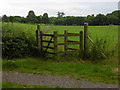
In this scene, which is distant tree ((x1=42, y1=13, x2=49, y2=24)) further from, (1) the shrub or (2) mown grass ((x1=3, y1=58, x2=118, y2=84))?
(2) mown grass ((x1=3, y1=58, x2=118, y2=84))

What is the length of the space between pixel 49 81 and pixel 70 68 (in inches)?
84.8

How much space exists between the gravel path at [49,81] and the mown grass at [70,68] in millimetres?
480

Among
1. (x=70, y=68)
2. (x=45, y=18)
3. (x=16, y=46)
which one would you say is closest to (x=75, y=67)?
(x=70, y=68)

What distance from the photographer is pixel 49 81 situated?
714 cm

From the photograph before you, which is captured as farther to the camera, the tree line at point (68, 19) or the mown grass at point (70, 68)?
the tree line at point (68, 19)

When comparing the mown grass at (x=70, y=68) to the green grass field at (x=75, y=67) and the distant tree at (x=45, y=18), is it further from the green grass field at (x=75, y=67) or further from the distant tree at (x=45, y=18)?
the distant tree at (x=45, y=18)

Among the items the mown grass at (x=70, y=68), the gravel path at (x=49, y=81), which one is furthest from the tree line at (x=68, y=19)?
the gravel path at (x=49, y=81)

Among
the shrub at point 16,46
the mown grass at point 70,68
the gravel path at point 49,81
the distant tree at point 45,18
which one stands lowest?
the gravel path at point 49,81

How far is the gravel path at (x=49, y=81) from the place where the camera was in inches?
265

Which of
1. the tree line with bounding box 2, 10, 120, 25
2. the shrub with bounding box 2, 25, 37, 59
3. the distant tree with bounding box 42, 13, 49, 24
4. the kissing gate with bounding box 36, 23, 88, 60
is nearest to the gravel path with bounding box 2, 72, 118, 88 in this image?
the kissing gate with bounding box 36, 23, 88, 60

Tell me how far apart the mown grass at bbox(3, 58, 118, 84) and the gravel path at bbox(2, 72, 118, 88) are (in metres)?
0.48

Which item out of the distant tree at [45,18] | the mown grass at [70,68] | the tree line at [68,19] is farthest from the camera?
the tree line at [68,19]

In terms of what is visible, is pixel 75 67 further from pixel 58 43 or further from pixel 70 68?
pixel 58 43

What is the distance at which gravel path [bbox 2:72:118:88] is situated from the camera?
6.72 metres
